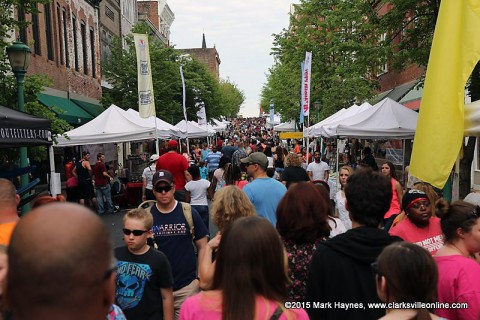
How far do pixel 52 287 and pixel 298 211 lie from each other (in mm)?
2418

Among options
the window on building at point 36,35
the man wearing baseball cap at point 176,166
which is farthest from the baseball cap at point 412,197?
the window on building at point 36,35

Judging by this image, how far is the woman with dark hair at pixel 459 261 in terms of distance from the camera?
2.83 m

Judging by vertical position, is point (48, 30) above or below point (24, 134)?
above

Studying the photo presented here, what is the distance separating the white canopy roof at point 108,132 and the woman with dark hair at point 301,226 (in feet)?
36.2

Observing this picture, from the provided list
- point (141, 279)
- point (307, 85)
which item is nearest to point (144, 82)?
point (307, 85)

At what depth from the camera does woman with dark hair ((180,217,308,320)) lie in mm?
2076

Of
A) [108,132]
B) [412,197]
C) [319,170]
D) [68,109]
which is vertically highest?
[68,109]

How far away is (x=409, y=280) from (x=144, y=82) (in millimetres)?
11556

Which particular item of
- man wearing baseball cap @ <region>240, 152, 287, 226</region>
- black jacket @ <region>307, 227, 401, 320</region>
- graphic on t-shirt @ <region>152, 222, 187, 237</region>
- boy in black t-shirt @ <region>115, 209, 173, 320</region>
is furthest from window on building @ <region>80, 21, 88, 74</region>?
black jacket @ <region>307, 227, 401, 320</region>

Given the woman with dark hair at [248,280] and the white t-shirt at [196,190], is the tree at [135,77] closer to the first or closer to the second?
the white t-shirt at [196,190]

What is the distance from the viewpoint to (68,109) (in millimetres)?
21344

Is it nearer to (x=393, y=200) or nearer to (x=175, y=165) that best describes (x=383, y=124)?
(x=393, y=200)

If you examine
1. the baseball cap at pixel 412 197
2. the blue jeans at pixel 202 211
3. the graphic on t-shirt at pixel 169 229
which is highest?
the baseball cap at pixel 412 197

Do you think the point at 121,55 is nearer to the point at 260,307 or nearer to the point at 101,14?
the point at 101,14
